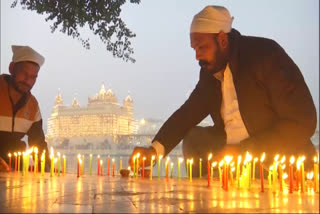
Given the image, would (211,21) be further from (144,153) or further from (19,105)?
(19,105)

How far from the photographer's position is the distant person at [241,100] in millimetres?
2918

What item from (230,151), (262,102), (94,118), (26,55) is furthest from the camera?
(94,118)

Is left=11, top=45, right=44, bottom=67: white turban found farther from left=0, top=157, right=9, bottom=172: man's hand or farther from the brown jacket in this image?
the brown jacket

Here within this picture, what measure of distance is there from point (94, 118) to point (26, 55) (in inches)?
2107

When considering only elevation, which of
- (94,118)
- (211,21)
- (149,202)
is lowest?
(149,202)

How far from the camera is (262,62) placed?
3.15m

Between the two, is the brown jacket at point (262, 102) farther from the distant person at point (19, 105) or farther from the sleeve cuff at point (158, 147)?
the distant person at point (19, 105)

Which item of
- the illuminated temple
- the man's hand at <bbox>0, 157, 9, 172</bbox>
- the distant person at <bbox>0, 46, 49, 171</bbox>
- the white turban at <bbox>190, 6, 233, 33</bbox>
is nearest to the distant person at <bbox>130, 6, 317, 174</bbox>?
the white turban at <bbox>190, 6, 233, 33</bbox>

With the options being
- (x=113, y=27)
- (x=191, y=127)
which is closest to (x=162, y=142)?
(x=191, y=127)

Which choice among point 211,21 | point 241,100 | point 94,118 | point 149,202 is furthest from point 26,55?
point 94,118

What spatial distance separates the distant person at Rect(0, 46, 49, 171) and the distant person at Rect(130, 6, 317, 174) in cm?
215

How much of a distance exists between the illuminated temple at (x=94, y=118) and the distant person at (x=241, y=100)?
4989cm

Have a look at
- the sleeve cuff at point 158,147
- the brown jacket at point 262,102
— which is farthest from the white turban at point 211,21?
the sleeve cuff at point 158,147

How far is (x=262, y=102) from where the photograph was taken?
3199mm
